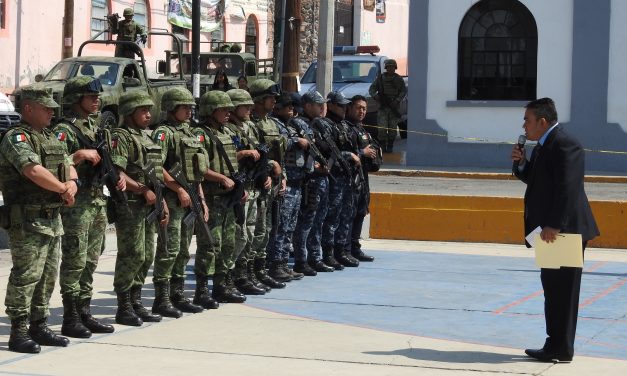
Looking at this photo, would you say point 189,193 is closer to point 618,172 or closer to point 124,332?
point 124,332

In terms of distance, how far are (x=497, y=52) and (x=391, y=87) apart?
260 centimetres

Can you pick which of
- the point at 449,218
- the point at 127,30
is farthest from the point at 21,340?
the point at 127,30

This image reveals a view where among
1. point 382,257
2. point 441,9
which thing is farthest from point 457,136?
point 382,257

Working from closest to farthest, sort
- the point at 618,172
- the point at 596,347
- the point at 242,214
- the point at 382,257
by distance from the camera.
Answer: the point at 596,347 < the point at 242,214 < the point at 382,257 < the point at 618,172

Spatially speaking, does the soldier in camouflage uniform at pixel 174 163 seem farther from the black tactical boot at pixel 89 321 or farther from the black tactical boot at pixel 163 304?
the black tactical boot at pixel 89 321

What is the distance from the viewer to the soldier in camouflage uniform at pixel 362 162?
45.6ft

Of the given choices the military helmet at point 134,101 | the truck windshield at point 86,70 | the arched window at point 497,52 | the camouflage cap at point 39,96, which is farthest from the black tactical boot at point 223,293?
the arched window at point 497,52

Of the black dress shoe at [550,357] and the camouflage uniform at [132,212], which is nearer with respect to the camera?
the black dress shoe at [550,357]

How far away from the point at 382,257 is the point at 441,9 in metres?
11.6

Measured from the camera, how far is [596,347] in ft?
31.3

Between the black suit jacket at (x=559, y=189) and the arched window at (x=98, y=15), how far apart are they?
25280 mm

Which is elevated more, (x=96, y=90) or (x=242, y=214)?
(x=96, y=90)

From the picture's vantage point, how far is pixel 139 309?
10.2 meters

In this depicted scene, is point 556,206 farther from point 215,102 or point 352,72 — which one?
point 352,72
